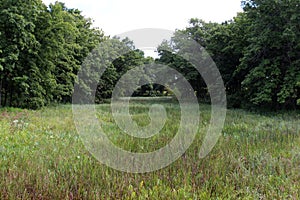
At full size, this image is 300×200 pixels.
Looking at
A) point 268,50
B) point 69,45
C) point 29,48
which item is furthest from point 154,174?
point 69,45

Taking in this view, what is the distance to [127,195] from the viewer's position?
2979mm

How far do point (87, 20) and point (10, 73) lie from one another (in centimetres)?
1718

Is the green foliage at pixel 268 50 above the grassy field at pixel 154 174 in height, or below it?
above

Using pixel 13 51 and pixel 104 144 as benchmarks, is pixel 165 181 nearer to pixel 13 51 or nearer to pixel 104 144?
pixel 104 144

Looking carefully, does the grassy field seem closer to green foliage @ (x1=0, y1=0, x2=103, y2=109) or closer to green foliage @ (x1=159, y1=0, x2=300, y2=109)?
green foliage @ (x1=0, y1=0, x2=103, y2=109)

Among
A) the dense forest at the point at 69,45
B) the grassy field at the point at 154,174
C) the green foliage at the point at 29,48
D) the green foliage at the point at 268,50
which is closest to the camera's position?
the grassy field at the point at 154,174

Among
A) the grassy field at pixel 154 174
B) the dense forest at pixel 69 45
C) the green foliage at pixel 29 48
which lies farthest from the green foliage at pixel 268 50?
the green foliage at pixel 29 48

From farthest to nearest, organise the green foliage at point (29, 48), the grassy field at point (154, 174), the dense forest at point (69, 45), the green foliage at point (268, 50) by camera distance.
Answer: the green foliage at point (268, 50) < the dense forest at point (69, 45) < the green foliage at point (29, 48) < the grassy field at point (154, 174)

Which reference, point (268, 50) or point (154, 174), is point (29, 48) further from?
point (268, 50)

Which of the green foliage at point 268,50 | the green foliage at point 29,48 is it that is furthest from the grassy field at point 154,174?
the green foliage at point 268,50

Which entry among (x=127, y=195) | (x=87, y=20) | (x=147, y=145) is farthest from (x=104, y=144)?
(x=87, y=20)

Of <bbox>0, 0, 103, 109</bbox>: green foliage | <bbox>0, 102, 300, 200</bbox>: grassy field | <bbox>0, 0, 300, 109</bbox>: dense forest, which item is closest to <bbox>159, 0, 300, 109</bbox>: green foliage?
<bbox>0, 0, 300, 109</bbox>: dense forest

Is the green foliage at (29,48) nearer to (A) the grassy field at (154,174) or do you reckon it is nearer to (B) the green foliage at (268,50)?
A: (A) the grassy field at (154,174)

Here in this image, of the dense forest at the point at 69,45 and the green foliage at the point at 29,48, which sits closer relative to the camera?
the green foliage at the point at 29,48
